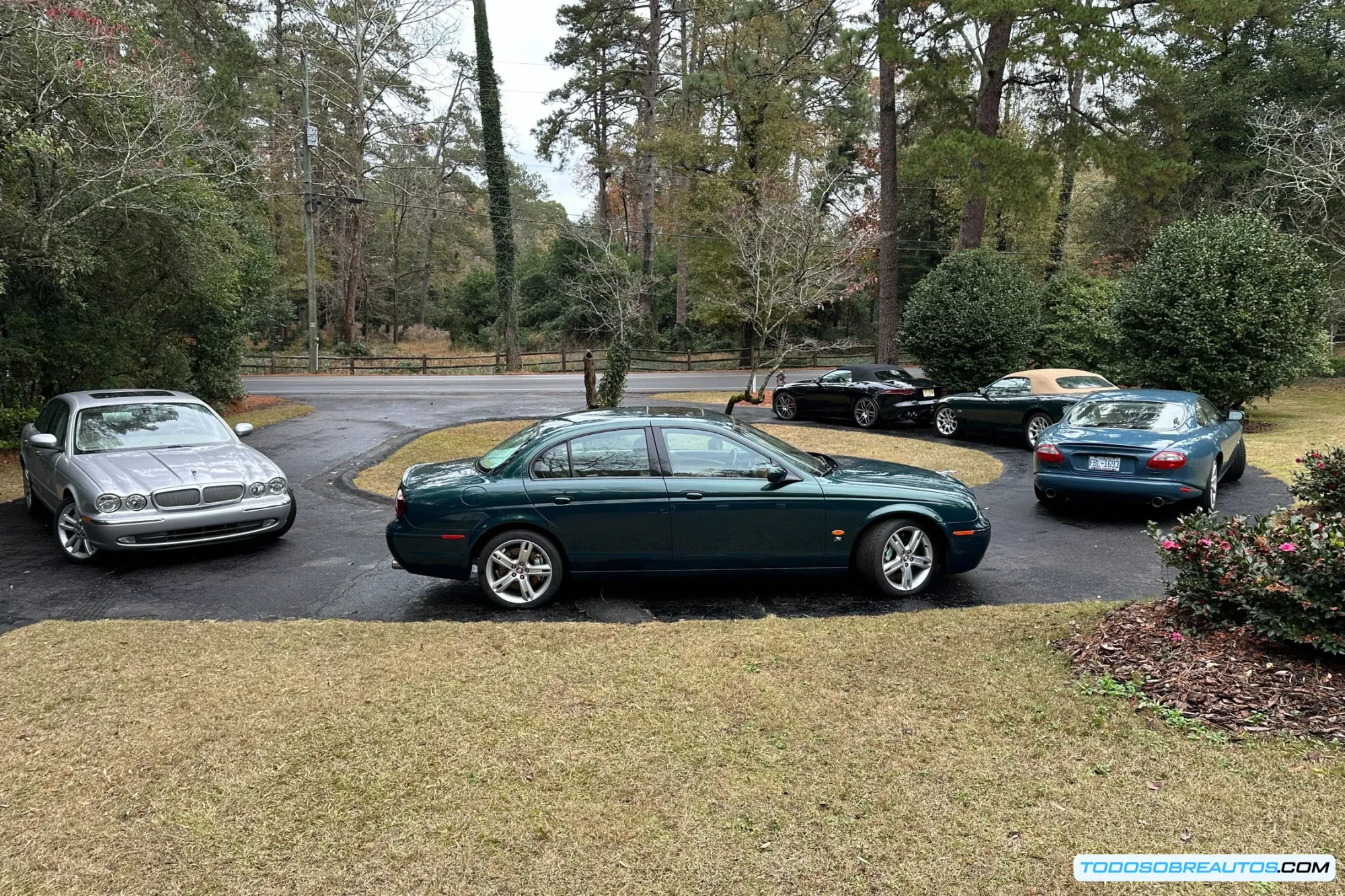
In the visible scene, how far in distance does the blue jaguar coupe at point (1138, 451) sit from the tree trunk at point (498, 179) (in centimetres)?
2995

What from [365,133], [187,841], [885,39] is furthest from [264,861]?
[365,133]

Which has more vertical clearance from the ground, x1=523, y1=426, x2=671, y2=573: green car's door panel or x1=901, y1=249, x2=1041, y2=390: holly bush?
x1=901, y1=249, x2=1041, y2=390: holly bush

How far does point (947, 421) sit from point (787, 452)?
372 inches

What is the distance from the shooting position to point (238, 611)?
19.0ft

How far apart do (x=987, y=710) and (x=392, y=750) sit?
2718 millimetres

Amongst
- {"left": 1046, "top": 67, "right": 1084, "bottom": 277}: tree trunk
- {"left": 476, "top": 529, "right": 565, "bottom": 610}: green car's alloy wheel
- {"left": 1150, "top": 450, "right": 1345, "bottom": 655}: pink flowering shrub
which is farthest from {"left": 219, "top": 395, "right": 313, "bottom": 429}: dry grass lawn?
{"left": 1046, "top": 67, "right": 1084, "bottom": 277}: tree trunk

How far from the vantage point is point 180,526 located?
6816 millimetres

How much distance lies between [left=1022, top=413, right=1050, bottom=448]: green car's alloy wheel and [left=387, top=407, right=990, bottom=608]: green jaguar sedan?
8.06 m

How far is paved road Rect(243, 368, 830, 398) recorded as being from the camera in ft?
84.4

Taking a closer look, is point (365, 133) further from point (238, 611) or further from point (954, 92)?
point (238, 611)

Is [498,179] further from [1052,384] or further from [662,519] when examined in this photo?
[662,519]

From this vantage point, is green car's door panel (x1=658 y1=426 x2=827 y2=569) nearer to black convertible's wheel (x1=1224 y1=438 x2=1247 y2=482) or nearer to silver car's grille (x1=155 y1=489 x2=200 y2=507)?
silver car's grille (x1=155 y1=489 x2=200 y2=507)

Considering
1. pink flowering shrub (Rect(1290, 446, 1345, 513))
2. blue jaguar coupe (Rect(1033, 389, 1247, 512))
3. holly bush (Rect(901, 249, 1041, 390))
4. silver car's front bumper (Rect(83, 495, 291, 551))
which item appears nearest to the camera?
pink flowering shrub (Rect(1290, 446, 1345, 513))

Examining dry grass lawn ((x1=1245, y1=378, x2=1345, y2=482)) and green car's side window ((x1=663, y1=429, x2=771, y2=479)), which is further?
dry grass lawn ((x1=1245, y1=378, x2=1345, y2=482))
